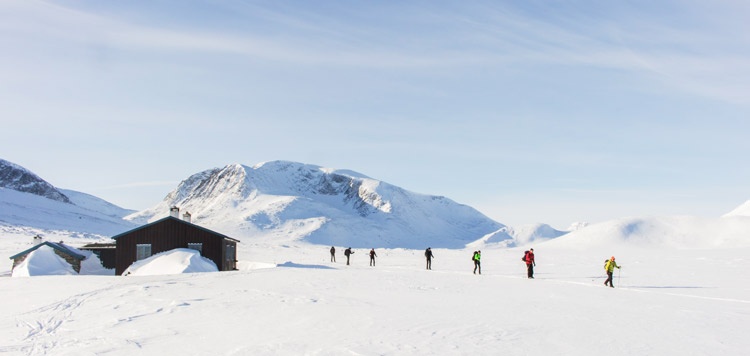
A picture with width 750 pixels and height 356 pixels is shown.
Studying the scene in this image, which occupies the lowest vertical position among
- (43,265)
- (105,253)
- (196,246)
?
(43,265)

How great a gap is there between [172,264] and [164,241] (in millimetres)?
6240

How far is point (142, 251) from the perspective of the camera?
3828cm

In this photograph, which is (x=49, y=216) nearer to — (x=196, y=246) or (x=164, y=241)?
(x=164, y=241)

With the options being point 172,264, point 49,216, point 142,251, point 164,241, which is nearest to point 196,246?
point 164,241

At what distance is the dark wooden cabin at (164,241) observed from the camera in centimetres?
3825

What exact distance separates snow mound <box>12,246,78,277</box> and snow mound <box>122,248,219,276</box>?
6.26 m

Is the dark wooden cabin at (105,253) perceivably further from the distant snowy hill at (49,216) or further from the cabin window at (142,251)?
the distant snowy hill at (49,216)

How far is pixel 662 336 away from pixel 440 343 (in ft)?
16.2

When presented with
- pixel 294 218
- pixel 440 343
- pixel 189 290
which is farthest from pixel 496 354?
pixel 294 218

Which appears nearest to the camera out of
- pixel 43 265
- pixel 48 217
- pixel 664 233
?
pixel 43 265

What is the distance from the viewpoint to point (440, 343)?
10758mm

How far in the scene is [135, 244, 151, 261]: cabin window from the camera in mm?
38219

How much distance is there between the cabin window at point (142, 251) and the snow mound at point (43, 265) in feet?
15.5

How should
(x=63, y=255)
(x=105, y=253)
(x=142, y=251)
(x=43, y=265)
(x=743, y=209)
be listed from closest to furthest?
1. (x=43, y=265)
2. (x=142, y=251)
3. (x=63, y=255)
4. (x=105, y=253)
5. (x=743, y=209)
